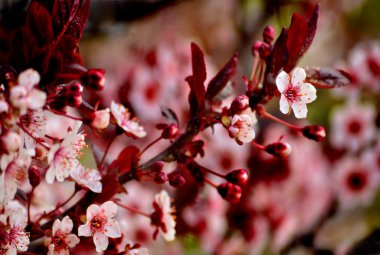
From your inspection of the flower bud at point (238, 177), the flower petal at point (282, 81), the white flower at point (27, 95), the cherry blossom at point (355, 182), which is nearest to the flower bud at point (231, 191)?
the flower bud at point (238, 177)

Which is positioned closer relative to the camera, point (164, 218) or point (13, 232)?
point (13, 232)

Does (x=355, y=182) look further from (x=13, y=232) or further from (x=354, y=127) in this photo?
(x=13, y=232)

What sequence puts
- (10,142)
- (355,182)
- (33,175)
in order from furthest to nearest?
(355,182), (33,175), (10,142)

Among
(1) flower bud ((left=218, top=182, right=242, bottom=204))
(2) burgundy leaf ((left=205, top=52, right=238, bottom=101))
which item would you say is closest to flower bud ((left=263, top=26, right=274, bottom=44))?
(2) burgundy leaf ((left=205, top=52, right=238, bottom=101))

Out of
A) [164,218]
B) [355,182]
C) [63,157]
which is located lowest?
[355,182]

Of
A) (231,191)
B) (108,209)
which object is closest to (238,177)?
(231,191)

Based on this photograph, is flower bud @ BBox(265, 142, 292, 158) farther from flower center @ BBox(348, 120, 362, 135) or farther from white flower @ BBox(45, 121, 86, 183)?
flower center @ BBox(348, 120, 362, 135)

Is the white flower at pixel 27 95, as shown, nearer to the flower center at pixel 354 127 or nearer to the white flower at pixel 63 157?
the white flower at pixel 63 157
